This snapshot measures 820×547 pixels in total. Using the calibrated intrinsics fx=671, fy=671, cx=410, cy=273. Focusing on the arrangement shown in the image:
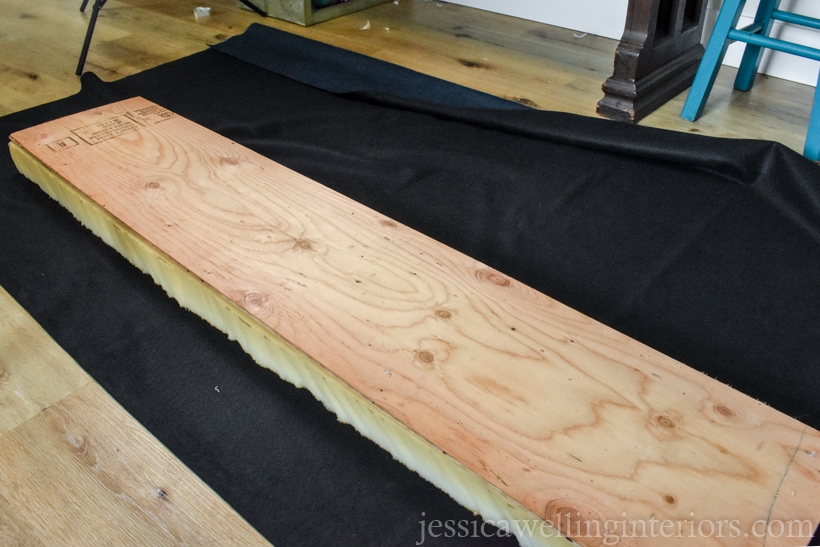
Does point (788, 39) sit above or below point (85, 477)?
above

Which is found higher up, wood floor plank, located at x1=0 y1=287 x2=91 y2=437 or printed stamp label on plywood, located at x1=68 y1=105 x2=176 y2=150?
printed stamp label on plywood, located at x1=68 y1=105 x2=176 y2=150

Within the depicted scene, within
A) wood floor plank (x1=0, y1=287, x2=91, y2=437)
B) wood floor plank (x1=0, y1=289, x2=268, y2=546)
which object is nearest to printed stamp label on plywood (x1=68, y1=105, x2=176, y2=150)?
wood floor plank (x1=0, y1=287, x2=91, y2=437)

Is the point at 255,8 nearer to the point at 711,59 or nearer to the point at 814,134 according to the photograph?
the point at 711,59

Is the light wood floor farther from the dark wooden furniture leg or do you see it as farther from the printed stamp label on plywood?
the printed stamp label on plywood

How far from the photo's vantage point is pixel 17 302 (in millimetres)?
1195

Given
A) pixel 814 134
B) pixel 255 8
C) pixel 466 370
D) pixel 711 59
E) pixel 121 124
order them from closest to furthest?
pixel 466 370 < pixel 121 124 < pixel 814 134 < pixel 711 59 < pixel 255 8

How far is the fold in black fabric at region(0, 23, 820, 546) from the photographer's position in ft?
2.98

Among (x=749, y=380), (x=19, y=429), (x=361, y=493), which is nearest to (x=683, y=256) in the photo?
(x=749, y=380)

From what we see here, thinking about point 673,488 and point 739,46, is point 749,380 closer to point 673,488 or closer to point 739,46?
point 673,488

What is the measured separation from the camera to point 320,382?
918mm

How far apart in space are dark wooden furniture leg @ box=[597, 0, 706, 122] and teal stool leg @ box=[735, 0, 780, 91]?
135 millimetres

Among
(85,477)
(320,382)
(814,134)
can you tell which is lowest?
(85,477)

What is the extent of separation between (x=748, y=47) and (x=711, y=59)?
20 cm

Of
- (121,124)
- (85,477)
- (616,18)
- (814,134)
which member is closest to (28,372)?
(85,477)
